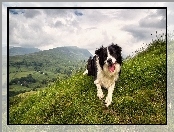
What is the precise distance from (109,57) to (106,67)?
119 mm

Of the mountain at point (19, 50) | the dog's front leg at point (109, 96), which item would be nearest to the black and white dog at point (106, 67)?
the dog's front leg at point (109, 96)

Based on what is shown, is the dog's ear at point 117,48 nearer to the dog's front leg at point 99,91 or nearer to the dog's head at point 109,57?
the dog's head at point 109,57

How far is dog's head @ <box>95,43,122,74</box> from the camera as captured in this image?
8.45 meters

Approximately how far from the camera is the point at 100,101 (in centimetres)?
859

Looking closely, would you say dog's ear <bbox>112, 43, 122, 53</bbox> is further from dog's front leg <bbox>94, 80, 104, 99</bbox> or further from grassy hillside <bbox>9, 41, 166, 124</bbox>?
dog's front leg <bbox>94, 80, 104, 99</bbox>

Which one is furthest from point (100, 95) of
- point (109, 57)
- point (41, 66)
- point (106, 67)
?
point (41, 66)

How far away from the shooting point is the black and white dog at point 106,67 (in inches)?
333

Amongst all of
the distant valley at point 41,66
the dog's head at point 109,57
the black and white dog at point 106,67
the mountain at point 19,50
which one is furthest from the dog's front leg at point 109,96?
the mountain at point 19,50

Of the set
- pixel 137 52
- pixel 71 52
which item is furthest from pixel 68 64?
pixel 137 52

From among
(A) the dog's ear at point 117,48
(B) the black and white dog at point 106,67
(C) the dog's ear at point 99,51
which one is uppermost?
(A) the dog's ear at point 117,48

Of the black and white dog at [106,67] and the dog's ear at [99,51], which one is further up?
the dog's ear at [99,51]

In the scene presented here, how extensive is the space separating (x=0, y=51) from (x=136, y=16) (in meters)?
1.38

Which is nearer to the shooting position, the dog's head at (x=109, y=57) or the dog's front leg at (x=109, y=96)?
the dog's head at (x=109, y=57)

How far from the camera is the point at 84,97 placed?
28.2 ft
